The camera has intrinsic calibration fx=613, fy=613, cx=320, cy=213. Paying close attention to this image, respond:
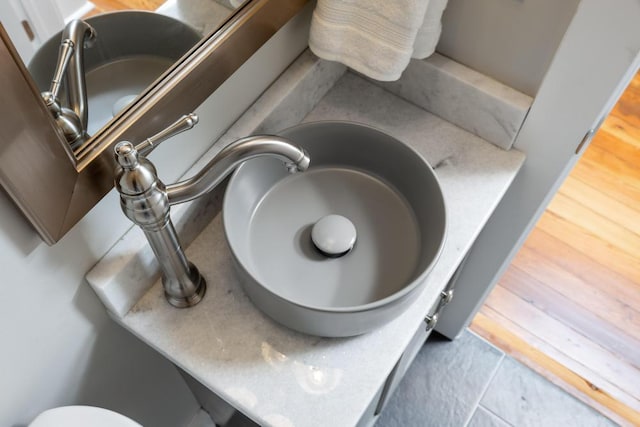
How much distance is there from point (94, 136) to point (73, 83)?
0.21 ft

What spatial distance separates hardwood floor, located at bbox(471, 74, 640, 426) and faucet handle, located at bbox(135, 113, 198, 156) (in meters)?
1.30

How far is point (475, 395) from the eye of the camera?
165cm

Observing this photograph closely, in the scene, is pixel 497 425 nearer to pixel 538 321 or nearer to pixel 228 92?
pixel 538 321

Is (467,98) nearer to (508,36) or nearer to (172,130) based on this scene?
(508,36)

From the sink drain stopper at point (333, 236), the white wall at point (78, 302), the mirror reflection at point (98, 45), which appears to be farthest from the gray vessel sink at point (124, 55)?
the sink drain stopper at point (333, 236)

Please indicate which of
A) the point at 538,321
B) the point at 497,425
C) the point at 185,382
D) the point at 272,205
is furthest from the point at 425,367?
the point at 272,205

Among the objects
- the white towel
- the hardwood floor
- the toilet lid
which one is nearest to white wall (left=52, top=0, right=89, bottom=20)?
the white towel

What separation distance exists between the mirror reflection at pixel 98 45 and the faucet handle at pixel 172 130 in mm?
79

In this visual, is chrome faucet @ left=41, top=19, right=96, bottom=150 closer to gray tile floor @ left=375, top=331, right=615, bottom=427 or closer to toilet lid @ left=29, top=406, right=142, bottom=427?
toilet lid @ left=29, top=406, right=142, bottom=427

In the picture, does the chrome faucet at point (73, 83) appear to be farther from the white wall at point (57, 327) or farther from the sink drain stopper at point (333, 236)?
the sink drain stopper at point (333, 236)

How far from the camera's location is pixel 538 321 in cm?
177

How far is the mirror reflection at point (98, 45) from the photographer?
2.20 feet

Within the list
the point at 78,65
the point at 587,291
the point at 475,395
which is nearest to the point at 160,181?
the point at 78,65

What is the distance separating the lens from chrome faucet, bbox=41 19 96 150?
2.29ft
